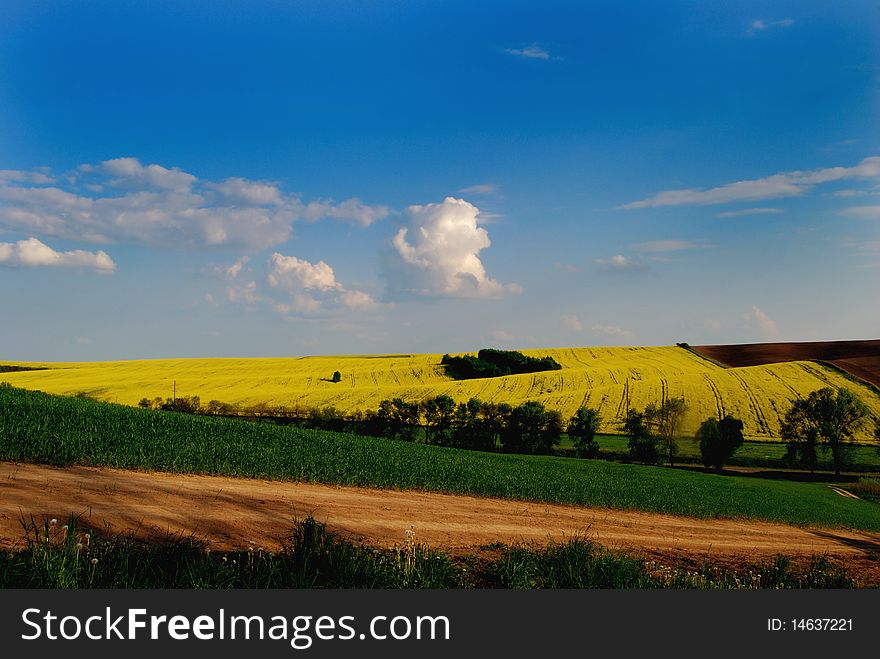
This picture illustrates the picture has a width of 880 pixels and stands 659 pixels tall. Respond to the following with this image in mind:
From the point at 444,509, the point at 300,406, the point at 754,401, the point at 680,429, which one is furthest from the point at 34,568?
the point at 754,401

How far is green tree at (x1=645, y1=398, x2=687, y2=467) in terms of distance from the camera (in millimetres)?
→ 60812

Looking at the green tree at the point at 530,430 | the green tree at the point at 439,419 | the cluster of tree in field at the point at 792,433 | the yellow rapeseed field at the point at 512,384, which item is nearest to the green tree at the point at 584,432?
the green tree at the point at 530,430

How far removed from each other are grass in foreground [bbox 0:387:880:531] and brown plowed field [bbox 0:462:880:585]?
1.01m

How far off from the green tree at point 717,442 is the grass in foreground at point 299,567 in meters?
53.6

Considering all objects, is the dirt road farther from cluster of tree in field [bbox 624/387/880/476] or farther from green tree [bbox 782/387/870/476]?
green tree [bbox 782/387/870/476]

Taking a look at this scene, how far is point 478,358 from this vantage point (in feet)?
345

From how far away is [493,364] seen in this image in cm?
10406

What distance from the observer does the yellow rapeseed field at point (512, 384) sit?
240 feet

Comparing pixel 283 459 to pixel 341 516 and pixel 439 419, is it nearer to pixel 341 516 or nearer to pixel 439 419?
pixel 341 516

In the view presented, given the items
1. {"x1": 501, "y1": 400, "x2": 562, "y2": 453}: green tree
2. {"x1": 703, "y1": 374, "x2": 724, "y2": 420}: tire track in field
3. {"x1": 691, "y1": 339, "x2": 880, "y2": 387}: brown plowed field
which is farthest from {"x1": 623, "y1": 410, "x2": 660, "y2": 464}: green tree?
{"x1": 691, "y1": 339, "x2": 880, "y2": 387}: brown plowed field

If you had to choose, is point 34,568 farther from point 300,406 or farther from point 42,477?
point 300,406

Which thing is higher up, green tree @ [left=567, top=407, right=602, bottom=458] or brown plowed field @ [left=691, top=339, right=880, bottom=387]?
brown plowed field @ [left=691, top=339, right=880, bottom=387]

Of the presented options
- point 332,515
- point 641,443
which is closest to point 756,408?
point 641,443

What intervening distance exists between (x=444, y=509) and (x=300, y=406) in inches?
2364
